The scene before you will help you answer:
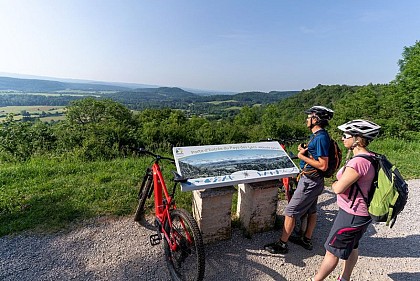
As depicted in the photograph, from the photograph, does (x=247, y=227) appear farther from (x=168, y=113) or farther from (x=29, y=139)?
(x=168, y=113)

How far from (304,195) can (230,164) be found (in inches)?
41.8

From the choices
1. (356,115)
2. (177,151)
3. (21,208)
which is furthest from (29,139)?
(356,115)

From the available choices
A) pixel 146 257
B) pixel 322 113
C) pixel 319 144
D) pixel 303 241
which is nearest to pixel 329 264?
pixel 303 241

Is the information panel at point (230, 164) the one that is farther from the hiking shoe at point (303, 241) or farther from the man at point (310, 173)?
the hiking shoe at point (303, 241)

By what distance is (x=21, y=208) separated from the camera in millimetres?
4137

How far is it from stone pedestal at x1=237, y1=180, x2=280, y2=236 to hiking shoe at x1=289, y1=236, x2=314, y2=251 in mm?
385

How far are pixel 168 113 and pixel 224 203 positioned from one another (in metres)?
39.8

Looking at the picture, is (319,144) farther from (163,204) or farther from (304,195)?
(163,204)

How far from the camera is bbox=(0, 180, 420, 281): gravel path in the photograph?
2854 mm

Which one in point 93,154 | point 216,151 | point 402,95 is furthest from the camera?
point 402,95

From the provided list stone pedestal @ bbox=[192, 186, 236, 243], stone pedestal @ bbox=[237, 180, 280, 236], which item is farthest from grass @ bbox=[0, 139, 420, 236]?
stone pedestal @ bbox=[192, 186, 236, 243]

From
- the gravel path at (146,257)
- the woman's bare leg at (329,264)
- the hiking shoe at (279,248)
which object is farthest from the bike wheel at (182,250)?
the woman's bare leg at (329,264)

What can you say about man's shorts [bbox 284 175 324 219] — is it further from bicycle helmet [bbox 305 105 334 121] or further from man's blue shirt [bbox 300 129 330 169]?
bicycle helmet [bbox 305 105 334 121]

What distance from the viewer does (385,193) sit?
2.01 metres
